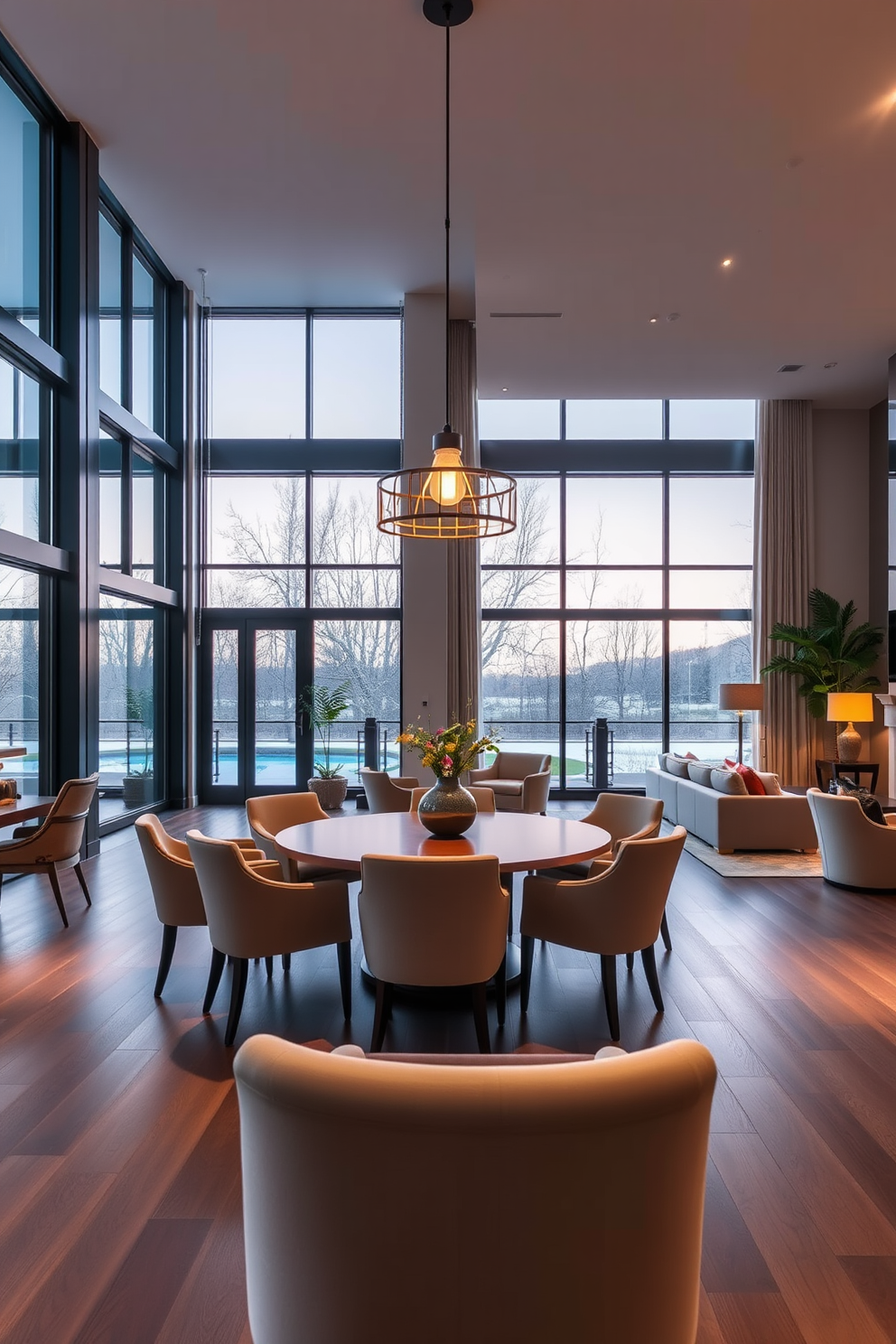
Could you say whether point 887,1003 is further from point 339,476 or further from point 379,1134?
point 339,476

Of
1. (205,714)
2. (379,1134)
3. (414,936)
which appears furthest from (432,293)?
(379,1134)

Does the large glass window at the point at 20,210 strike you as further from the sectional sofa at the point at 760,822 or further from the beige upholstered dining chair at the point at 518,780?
the sectional sofa at the point at 760,822

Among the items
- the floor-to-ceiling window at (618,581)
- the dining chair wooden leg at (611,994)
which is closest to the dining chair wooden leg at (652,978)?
the dining chair wooden leg at (611,994)

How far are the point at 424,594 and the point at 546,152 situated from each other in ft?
15.0

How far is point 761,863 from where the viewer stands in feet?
21.0

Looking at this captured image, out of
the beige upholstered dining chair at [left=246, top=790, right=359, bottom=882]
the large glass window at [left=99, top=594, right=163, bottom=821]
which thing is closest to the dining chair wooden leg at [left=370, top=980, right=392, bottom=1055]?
the beige upholstered dining chair at [left=246, top=790, right=359, bottom=882]

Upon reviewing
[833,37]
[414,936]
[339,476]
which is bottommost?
[414,936]

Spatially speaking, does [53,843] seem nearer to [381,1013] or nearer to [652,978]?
[381,1013]

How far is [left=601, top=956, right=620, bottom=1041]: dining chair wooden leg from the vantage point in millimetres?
3156

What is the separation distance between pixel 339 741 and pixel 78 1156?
746cm

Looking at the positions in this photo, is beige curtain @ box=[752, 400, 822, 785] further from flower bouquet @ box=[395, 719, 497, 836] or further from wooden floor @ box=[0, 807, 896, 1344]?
flower bouquet @ box=[395, 719, 497, 836]

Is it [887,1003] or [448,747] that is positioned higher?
[448,747]

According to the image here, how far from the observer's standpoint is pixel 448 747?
12.6 feet

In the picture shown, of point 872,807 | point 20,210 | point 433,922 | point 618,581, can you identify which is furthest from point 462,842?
→ point 618,581
